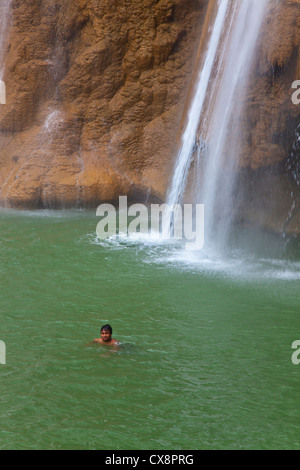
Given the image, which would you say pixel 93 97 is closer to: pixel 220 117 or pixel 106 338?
pixel 220 117

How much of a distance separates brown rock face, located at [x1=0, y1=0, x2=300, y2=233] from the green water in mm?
4103

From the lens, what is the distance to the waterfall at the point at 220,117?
379 inches

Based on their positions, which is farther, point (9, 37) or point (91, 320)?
point (9, 37)

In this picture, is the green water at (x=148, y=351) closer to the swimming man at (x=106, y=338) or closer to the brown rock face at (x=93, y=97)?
the swimming man at (x=106, y=338)

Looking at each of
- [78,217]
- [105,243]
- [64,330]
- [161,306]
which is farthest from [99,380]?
[78,217]

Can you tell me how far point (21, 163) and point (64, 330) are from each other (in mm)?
8073

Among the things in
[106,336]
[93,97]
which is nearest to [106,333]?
[106,336]

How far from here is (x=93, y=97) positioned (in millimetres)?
14148

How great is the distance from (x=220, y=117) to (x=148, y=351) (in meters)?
5.18

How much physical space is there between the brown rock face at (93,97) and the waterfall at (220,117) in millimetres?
2495

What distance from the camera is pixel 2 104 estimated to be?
14375 mm

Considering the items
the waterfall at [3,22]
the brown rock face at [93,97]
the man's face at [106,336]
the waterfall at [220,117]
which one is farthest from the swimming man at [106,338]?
the waterfall at [3,22]

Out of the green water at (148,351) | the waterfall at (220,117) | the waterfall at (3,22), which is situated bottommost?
the green water at (148,351)

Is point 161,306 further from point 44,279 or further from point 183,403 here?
point 183,403
